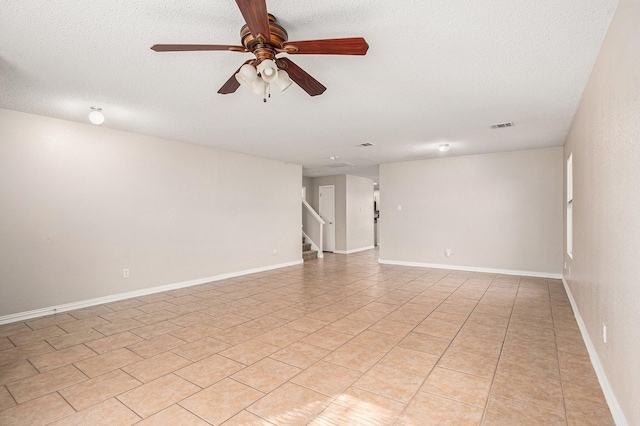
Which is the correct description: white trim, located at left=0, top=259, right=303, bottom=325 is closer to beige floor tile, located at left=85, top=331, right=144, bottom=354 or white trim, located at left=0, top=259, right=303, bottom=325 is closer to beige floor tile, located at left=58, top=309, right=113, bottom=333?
beige floor tile, located at left=58, top=309, right=113, bottom=333

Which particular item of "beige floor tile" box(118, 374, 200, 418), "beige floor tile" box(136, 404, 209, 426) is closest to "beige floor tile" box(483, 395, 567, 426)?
"beige floor tile" box(136, 404, 209, 426)

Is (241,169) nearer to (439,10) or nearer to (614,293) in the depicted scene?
(439,10)

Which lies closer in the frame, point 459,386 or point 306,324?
point 459,386

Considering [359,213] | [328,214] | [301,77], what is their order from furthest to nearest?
[359,213], [328,214], [301,77]

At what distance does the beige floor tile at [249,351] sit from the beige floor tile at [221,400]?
0.38 m

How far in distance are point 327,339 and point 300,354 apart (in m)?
0.41

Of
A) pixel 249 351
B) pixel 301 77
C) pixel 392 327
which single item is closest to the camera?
pixel 301 77

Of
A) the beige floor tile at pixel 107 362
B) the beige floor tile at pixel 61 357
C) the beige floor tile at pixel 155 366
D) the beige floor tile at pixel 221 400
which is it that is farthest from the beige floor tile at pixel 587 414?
the beige floor tile at pixel 61 357

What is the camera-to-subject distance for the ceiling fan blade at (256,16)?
1.56 meters

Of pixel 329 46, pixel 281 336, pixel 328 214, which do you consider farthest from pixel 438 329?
pixel 328 214

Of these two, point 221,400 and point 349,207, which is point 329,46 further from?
point 349,207

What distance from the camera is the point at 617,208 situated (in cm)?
197

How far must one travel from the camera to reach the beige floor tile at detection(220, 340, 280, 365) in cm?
275

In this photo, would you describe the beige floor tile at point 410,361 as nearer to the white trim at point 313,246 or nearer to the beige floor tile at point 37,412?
the beige floor tile at point 37,412
